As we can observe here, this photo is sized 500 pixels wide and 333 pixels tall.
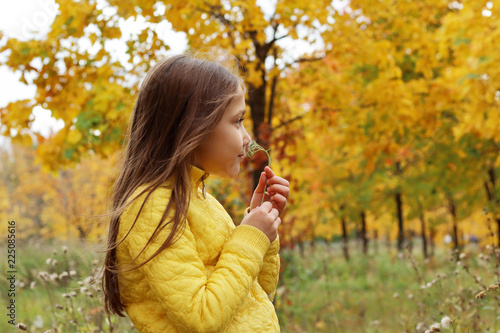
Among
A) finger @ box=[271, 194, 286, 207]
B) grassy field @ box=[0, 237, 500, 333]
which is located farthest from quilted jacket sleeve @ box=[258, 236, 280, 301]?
grassy field @ box=[0, 237, 500, 333]

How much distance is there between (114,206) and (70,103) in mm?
2474

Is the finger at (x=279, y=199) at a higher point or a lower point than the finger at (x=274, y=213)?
higher

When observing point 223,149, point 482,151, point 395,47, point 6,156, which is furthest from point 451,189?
point 6,156

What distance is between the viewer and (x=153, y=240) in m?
1.22

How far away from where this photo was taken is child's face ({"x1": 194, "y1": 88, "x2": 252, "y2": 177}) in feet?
4.65

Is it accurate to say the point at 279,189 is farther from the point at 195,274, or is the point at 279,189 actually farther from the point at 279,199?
the point at 195,274

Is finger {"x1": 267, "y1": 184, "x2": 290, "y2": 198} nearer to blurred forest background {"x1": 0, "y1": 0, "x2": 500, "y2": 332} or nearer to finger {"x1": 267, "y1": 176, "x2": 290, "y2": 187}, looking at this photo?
finger {"x1": 267, "y1": 176, "x2": 290, "y2": 187}

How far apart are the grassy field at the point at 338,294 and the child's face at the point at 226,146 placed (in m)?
1.34

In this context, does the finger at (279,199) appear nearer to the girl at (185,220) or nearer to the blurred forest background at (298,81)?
the girl at (185,220)

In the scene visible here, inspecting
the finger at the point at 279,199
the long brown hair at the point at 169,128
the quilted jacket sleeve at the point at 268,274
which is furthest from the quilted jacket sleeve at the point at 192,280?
the quilted jacket sleeve at the point at 268,274

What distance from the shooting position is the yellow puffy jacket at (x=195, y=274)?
3.94 feet

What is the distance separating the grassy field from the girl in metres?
1.18

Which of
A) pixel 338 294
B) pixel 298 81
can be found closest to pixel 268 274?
pixel 298 81

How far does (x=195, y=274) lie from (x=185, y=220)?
0.51 ft
